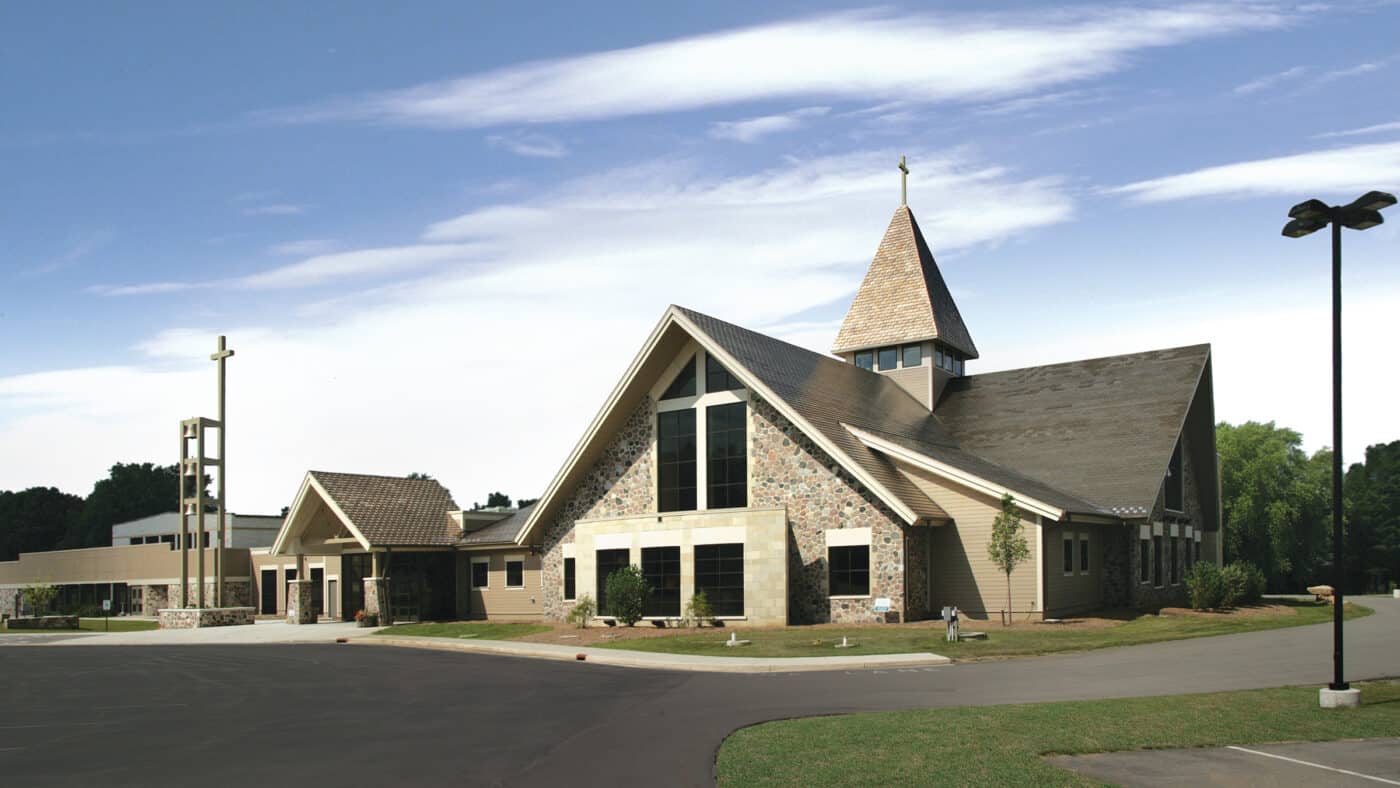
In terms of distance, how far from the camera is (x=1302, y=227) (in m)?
14.6

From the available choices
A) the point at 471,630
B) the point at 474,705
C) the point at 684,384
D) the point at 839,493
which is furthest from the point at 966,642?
the point at 471,630

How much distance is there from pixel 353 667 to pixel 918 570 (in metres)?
14.1

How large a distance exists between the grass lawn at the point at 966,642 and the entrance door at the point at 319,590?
18575mm

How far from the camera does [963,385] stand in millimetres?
41344

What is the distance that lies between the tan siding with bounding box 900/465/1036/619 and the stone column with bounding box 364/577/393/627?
18.0 m

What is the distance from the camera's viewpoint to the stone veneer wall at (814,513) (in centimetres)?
2830

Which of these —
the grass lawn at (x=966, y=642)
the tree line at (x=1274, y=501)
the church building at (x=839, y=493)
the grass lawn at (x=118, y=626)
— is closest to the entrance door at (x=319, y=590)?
the church building at (x=839, y=493)

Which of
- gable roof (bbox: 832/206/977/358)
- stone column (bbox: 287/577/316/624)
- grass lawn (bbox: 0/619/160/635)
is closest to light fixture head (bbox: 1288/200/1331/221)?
gable roof (bbox: 832/206/977/358)

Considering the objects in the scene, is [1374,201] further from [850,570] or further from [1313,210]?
[850,570]

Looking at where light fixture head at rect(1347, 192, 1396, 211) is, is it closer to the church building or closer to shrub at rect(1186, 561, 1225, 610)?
the church building

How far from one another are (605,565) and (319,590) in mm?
14830

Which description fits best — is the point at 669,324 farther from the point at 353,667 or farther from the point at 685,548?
the point at 353,667

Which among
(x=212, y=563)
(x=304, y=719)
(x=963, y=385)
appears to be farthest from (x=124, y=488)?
(x=304, y=719)

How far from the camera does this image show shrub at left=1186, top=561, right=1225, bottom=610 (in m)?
31.3
